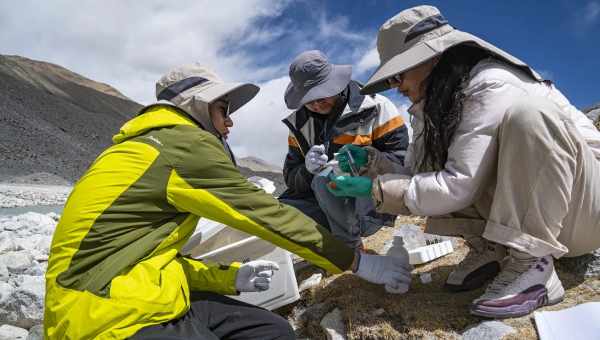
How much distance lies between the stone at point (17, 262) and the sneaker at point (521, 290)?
3623 mm

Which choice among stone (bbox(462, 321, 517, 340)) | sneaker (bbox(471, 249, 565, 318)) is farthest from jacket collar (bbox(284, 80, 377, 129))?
stone (bbox(462, 321, 517, 340))

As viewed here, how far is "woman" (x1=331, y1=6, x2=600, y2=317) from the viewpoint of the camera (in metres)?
1.51

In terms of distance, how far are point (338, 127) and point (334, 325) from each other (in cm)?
120

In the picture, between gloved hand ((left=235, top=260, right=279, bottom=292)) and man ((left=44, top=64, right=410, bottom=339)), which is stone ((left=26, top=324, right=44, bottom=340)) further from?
gloved hand ((left=235, top=260, right=279, bottom=292))

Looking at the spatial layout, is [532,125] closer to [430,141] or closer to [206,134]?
[430,141]

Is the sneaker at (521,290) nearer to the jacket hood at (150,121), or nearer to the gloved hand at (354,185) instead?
the gloved hand at (354,185)

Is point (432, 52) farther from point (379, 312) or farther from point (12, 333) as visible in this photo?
point (12, 333)

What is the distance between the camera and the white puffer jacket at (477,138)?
1.58m

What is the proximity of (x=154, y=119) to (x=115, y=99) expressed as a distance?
71009 mm

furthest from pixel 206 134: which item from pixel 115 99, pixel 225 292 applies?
pixel 115 99

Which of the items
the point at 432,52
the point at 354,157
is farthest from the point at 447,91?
the point at 354,157

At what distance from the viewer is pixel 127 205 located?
157cm

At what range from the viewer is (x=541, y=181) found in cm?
151

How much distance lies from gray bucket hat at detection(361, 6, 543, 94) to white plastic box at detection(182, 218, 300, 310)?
3.65ft
